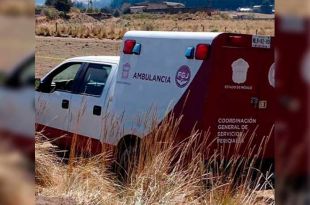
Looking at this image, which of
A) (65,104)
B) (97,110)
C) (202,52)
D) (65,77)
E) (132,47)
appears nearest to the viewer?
(202,52)

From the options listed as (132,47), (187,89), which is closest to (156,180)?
(187,89)

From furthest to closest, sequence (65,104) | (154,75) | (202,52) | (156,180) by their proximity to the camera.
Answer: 1. (65,104)
2. (154,75)
3. (202,52)
4. (156,180)

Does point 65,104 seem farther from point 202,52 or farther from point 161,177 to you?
point 161,177

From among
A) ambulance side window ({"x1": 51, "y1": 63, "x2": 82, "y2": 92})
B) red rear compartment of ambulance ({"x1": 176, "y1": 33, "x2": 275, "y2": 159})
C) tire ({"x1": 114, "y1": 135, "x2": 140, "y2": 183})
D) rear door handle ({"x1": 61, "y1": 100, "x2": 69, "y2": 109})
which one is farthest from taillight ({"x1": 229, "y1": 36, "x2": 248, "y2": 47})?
rear door handle ({"x1": 61, "y1": 100, "x2": 69, "y2": 109})

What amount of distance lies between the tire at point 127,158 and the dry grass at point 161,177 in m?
0.08

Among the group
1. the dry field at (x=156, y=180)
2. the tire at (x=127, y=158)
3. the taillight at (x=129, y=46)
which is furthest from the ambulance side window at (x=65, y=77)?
the dry field at (x=156, y=180)

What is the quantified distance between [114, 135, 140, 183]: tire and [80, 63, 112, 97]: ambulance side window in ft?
3.48

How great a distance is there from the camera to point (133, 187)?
552 cm

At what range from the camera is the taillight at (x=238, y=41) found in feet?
21.5

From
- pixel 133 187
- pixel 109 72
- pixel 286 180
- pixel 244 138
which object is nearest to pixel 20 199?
pixel 286 180

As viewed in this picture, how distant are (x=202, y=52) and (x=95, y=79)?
2.09 meters

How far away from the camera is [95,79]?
8078 millimetres

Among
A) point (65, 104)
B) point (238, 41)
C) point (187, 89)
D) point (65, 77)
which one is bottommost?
point (65, 104)

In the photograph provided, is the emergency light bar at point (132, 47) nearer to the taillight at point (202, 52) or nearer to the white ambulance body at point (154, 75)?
the white ambulance body at point (154, 75)
